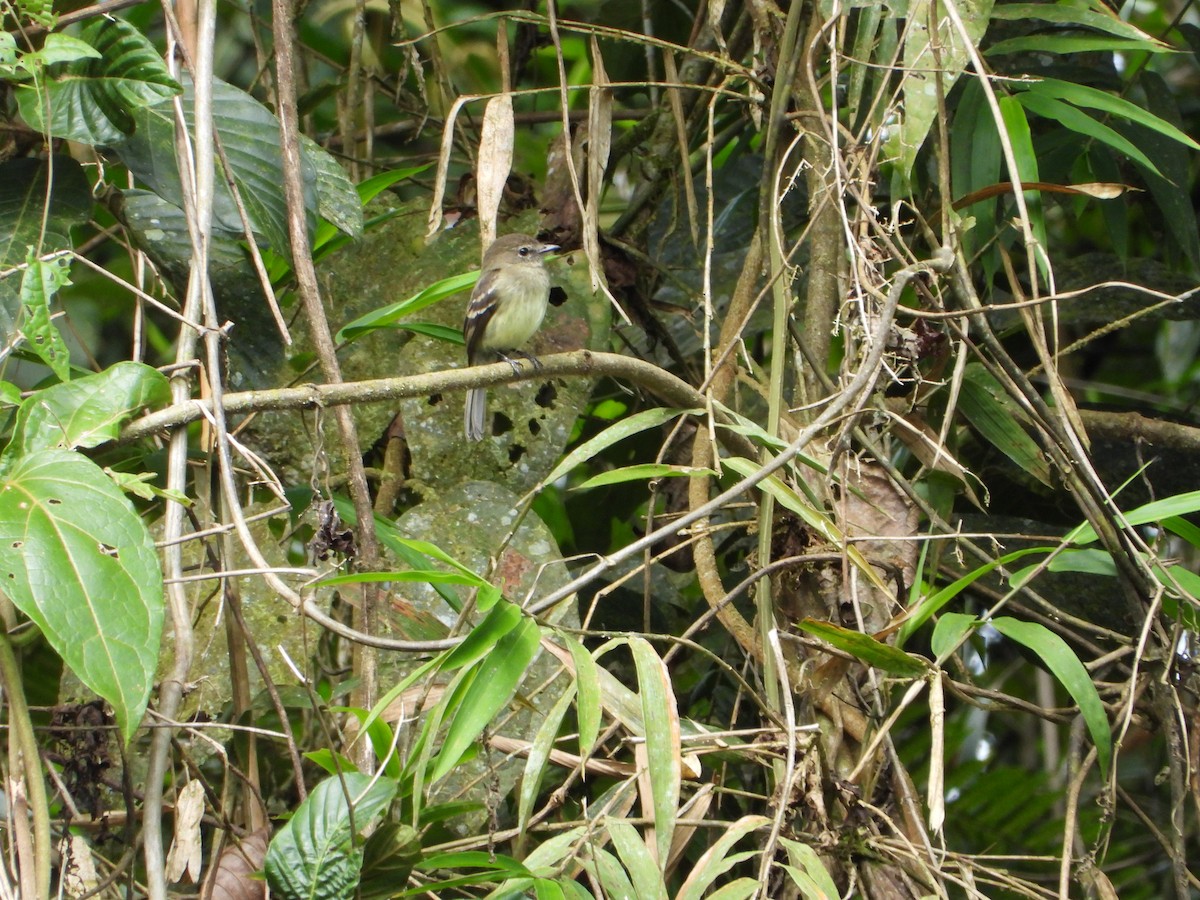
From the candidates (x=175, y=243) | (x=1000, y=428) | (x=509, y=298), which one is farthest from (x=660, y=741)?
(x=509, y=298)

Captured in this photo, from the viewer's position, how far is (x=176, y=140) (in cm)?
257

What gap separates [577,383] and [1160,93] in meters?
1.98

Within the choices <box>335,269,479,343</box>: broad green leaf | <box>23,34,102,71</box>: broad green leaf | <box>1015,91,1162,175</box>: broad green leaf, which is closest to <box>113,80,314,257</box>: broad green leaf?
<box>335,269,479,343</box>: broad green leaf

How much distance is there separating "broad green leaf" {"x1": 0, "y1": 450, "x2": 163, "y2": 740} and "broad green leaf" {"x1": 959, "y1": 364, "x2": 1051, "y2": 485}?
200 centimetres

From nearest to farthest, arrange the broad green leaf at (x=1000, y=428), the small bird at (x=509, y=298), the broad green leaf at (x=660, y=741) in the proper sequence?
the broad green leaf at (x=660, y=741)
the broad green leaf at (x=1000, y=428)
the small bird at (x=509, y=298)

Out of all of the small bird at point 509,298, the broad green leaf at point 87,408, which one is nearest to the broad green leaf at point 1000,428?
the small bird at point 509,298

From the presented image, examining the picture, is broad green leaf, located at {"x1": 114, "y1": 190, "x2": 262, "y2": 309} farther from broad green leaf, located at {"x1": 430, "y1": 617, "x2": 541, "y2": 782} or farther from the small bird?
broad green leaf, located at {"x1": 430, "y1": 617, "x2": 541, "y2": 782}

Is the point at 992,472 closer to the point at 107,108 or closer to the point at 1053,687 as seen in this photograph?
the point at 1053,687

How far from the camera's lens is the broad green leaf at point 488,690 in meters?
1.88

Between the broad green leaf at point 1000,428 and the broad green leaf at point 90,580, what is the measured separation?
6.57ft

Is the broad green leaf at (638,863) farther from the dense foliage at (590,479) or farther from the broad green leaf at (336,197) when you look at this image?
the broad green leaf at (336,197)

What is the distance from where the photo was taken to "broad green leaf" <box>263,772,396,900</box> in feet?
6.38

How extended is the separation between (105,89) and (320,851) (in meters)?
1.58

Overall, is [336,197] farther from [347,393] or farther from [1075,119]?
[1075,119]
